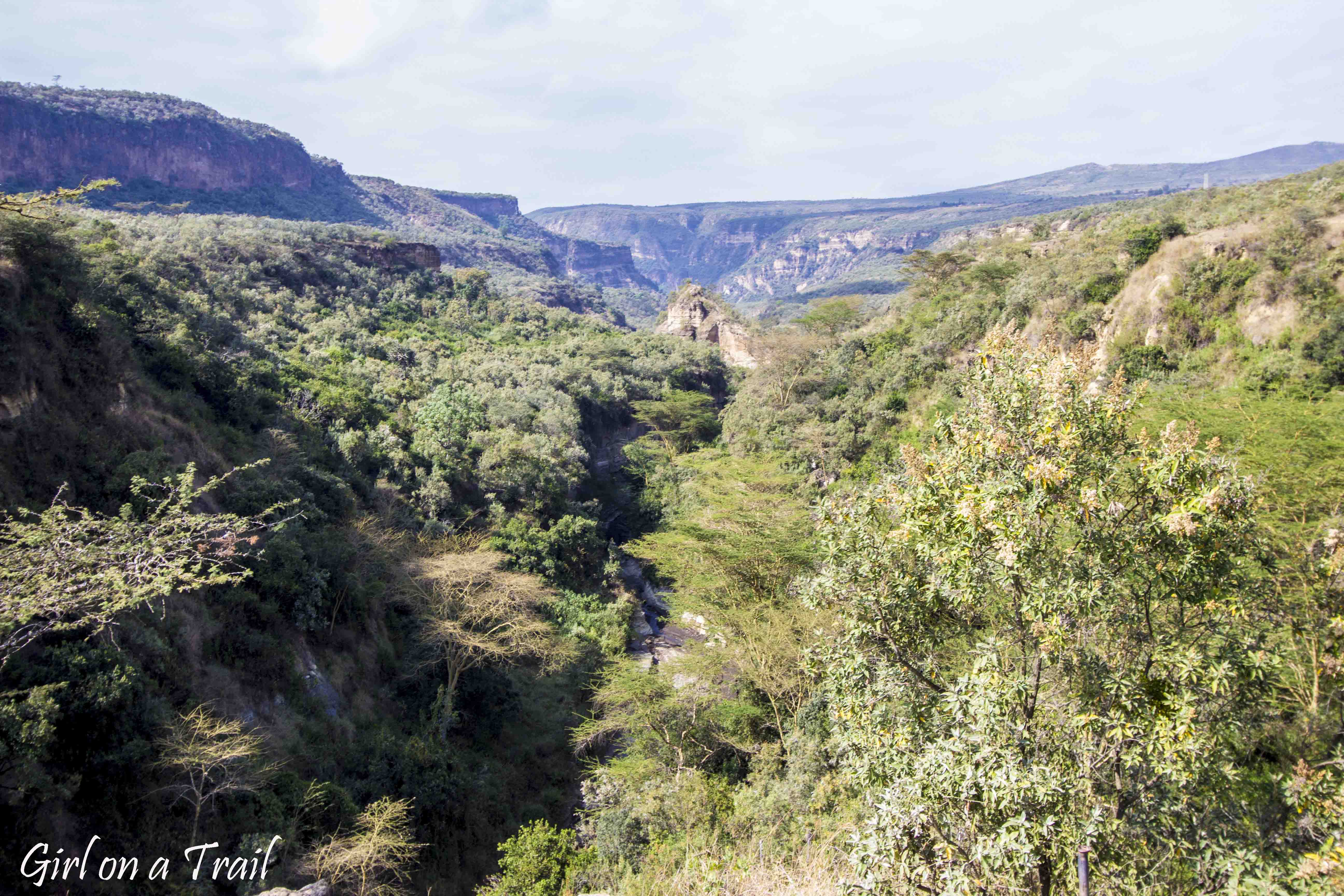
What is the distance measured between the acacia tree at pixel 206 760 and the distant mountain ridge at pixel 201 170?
106 ft

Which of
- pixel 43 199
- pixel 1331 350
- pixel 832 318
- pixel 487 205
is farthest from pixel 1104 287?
pixel 487 205

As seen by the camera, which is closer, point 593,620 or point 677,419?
point 593,620

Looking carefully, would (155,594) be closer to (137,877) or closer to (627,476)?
(137,877)

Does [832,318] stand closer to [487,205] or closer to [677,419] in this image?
[677,419]

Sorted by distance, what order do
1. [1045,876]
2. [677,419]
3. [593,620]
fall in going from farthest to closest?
1. [677,419]
2. [593,620]
3. [1045,876]

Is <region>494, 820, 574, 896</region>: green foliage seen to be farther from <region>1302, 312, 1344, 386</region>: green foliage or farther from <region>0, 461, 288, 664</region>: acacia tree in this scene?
<region>1302, 312, 1344, 386</region>: green foliage

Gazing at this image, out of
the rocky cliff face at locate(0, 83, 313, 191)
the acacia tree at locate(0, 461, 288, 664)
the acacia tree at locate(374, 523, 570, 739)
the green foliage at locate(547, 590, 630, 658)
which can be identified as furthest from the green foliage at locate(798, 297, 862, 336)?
the rocky cliff face at locate(0, 83, 313, 191)

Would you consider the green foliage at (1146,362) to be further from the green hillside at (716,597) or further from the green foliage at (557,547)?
the green foliage at (557,547)

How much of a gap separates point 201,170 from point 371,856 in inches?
3222

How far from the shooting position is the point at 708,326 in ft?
180

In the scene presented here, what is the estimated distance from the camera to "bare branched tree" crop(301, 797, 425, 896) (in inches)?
334

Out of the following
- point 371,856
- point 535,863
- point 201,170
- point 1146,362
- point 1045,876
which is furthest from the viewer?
point 201,170

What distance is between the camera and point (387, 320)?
34.2 m

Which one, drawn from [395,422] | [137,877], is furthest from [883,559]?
[395,422]
